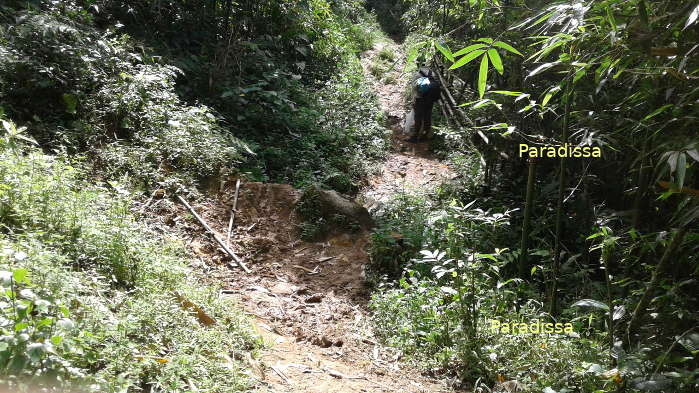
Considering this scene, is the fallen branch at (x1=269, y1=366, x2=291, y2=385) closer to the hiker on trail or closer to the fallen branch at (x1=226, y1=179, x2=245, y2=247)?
the fallen branch at (x1=226, y1=179, x2=245, y2=247)

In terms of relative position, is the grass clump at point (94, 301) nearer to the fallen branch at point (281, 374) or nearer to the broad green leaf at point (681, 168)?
the fallen branch at point (281, 374)

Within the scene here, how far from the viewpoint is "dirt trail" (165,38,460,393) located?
3611 mm

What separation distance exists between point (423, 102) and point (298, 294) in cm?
549

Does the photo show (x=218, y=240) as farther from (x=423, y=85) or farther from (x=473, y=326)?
(x=423, y=85)

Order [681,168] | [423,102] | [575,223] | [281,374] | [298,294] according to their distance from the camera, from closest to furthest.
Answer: [681,168]
[281,374]
[298,294]
[575,223]
[423,102]

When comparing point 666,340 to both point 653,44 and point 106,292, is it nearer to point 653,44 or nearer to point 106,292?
point 653,44

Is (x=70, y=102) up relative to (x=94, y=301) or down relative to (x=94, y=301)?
up

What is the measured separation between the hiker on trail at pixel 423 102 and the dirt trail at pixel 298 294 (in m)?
2.16

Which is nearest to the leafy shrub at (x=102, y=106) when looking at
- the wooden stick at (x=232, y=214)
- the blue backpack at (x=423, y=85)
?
the wooden stick at (x=232, y=214)

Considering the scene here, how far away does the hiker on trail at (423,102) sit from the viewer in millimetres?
9048

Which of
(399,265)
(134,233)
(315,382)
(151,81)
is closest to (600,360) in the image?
(315,382)

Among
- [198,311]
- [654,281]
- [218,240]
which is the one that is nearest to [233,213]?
[218,240]

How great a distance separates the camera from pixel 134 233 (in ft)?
13.1

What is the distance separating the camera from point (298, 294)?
5.04m
